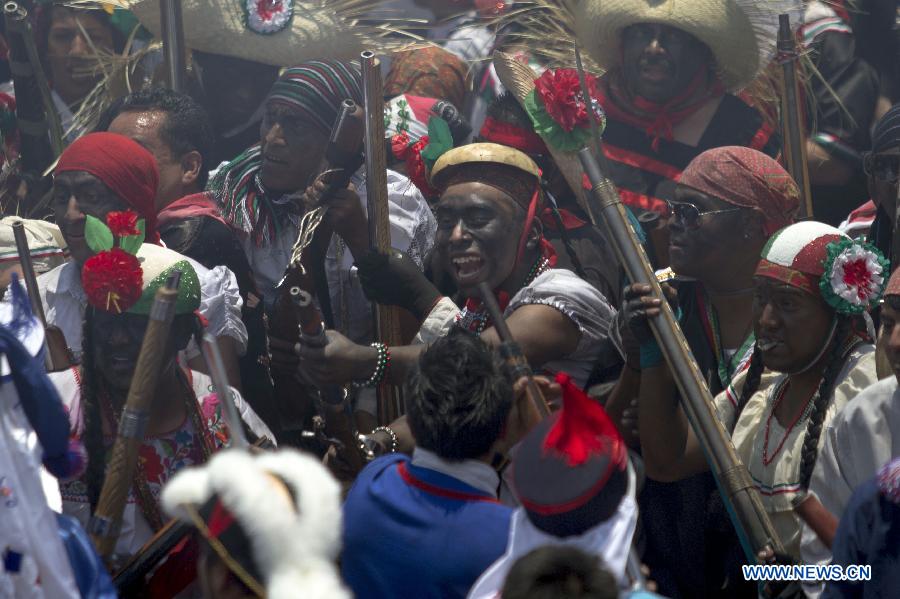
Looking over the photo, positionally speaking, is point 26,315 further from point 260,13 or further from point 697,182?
point 260,13

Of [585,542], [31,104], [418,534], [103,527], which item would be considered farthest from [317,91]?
[585,542]

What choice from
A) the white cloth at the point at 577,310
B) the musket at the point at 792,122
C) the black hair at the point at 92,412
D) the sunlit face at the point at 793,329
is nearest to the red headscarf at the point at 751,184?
the musket at the point at 792,122

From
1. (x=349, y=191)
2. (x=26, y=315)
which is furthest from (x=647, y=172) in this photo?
(x=26, y=315)

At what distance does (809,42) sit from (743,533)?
296 centimetres

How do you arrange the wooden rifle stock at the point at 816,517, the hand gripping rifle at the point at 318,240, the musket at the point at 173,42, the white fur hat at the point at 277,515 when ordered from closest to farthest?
the white fur hat at the point at 277,515, the wooden rifle stock at the point at 816,517, the hand gripping rifle at the point at 318,240, the musket at the point at 173,42

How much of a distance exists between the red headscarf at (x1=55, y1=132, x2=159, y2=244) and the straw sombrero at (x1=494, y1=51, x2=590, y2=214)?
1353mm

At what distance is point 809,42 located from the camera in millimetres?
6594

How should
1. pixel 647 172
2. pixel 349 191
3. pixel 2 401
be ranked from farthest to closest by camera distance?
pixel 647 172 → pixel 349 191 → pixel 2 401

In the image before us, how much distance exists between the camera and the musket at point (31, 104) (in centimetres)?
689

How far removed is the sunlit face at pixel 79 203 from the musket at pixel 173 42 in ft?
3.65

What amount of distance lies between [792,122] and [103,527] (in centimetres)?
283

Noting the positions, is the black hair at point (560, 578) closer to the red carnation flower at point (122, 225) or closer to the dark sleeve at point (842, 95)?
the red carnation flower at point (122, 225)

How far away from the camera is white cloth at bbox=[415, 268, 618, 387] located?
16.6ft

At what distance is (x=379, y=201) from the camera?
539 cm
